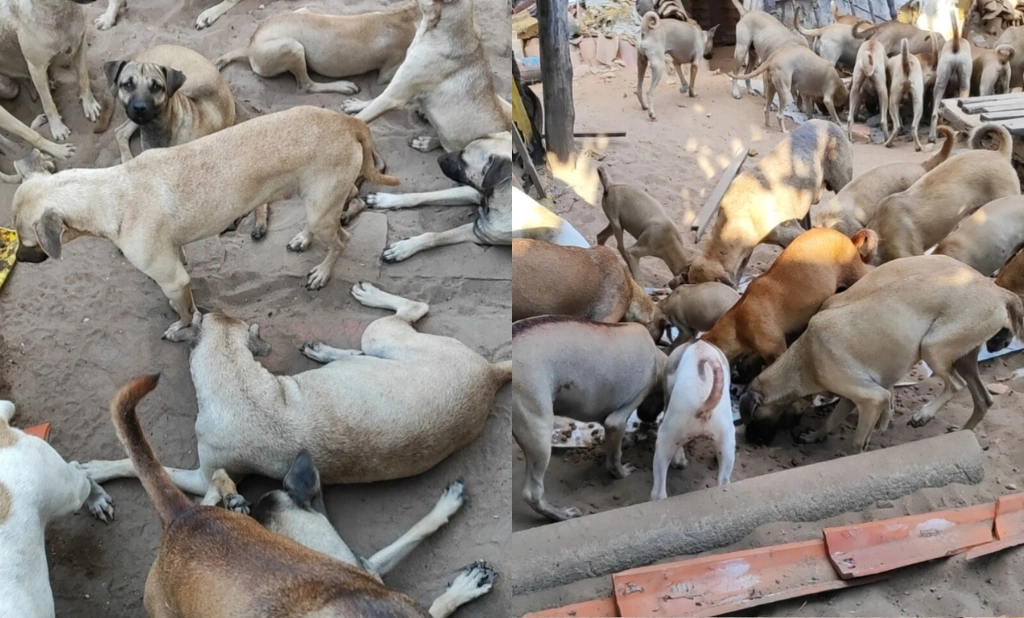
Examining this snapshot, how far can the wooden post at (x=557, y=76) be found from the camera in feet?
17.3

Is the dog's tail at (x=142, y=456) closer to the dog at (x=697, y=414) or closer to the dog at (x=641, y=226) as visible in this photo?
the dog at (x=697, y=414)

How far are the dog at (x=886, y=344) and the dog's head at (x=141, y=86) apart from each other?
3.02 metres

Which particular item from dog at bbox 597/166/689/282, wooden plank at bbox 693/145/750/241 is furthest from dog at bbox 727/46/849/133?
dog at bbox 597/166/689/282

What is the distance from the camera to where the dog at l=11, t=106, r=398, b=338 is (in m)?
3.11

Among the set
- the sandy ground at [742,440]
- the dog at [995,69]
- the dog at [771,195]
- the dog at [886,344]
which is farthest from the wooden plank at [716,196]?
the dog at [995,69]

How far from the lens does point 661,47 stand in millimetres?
7574

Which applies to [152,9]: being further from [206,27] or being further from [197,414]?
[197,414]

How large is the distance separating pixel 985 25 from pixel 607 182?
6382 mm

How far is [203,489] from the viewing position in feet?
9.60

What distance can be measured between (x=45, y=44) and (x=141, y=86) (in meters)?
0.99

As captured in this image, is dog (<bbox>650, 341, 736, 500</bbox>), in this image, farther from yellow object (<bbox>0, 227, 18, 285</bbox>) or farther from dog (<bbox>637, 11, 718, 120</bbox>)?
dog (<bbox>637, 11, 718, 120</bbox>)

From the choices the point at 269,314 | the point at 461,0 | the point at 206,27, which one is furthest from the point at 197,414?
the point at 206,27

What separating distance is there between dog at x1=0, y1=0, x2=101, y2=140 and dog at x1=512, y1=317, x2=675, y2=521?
2.96 m

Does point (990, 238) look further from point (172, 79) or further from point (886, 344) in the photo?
point (172, 79)
